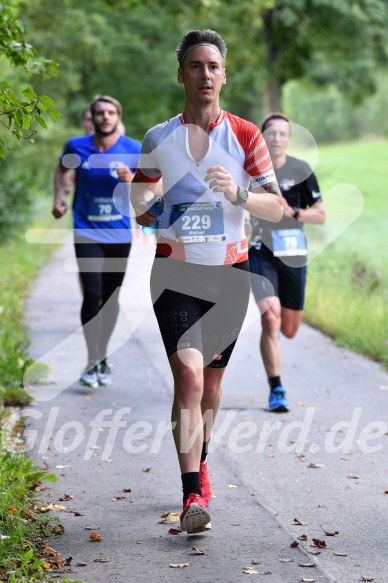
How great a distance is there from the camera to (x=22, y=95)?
5531 mm

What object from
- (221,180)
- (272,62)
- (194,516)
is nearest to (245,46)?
(272,62)

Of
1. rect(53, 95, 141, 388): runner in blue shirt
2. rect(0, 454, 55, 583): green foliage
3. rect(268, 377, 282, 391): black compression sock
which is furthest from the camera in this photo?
rect(53, 95, 141, 388): runner in blue shirt

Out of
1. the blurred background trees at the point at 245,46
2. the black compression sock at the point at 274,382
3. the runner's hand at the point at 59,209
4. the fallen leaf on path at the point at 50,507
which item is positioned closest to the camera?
the fallen leaf on path at the point at 50,507

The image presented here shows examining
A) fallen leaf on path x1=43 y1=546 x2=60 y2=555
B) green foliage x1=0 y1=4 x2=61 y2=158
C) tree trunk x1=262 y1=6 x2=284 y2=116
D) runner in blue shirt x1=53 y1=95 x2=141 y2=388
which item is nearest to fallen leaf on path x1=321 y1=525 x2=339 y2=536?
fallen leaf on path x1=43 y1=546 x2=60 y2=555

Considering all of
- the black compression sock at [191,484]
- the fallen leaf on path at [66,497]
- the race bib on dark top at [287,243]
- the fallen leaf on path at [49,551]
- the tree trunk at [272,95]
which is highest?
the tree trunk at [272,95]

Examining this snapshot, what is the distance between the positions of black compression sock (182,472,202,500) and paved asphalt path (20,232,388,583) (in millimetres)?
258

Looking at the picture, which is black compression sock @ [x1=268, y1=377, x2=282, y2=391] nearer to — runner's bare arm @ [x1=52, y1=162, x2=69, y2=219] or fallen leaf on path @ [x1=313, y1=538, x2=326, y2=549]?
runner's bare arm @ [x1=52, y1=162, x2=69, y2=219]

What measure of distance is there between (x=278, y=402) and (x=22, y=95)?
3.67 m

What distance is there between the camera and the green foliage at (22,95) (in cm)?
489

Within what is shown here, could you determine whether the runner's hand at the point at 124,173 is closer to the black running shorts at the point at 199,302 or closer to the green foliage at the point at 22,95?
the green foliage at the point at 22,95

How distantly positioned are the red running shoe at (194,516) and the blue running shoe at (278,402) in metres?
3.29

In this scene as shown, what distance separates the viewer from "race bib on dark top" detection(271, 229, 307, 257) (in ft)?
27.7

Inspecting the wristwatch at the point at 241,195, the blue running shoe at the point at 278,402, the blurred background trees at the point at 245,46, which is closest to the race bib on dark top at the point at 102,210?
the blue running shoe at the point at 278,402

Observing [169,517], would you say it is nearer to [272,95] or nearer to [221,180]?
[221,180]
